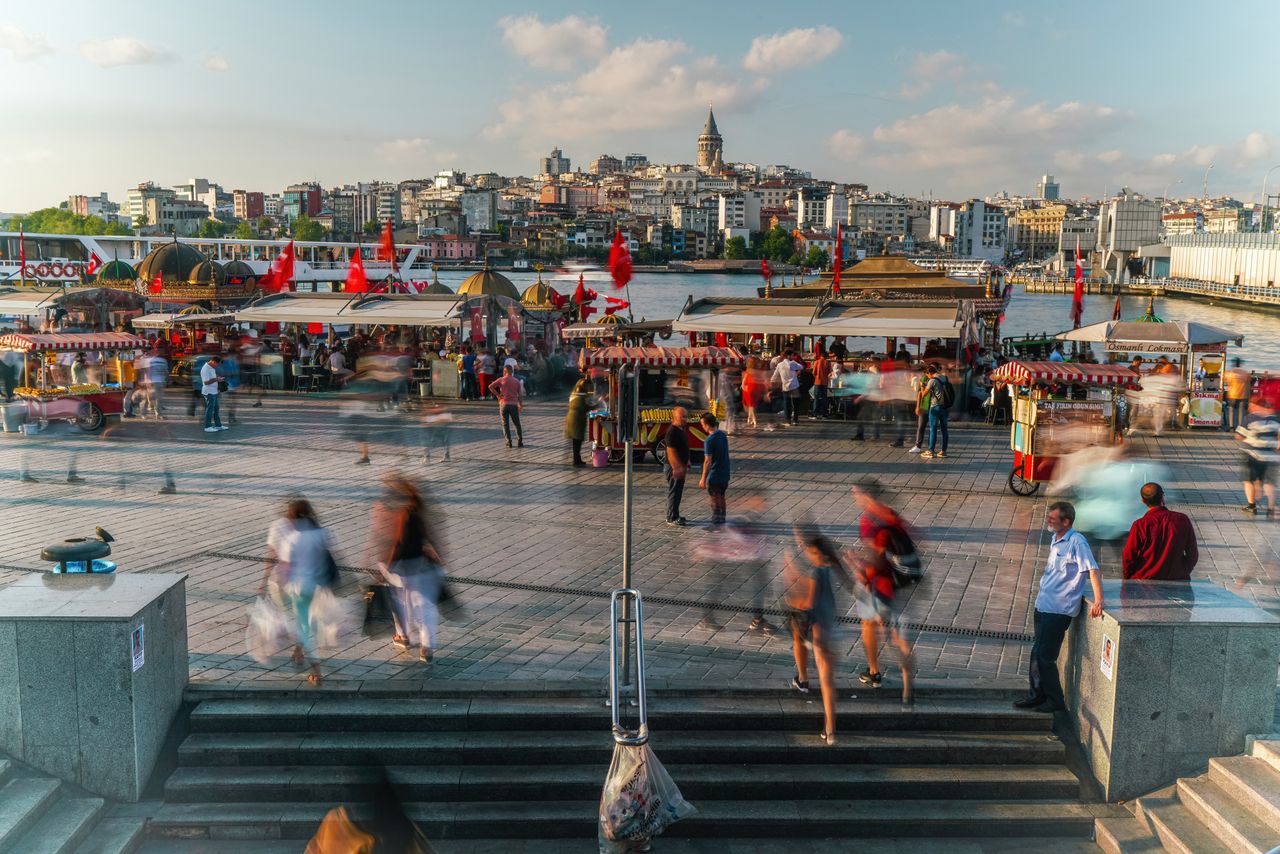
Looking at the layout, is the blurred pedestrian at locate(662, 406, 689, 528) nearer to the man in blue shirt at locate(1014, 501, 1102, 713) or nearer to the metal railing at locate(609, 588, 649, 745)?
the metal railing at locate(609, 588, 649, 745)

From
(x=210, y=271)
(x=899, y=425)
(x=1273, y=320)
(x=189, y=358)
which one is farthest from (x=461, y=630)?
(x=1273, y=320)

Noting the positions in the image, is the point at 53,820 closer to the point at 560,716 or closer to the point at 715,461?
the point at 560,716

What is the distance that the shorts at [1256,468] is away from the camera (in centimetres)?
1261

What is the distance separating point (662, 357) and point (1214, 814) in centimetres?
1122

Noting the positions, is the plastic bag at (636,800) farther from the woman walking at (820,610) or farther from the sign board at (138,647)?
the sign board at (138,647)

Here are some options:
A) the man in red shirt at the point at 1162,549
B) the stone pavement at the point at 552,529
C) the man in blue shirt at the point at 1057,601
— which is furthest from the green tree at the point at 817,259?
the man in blue shirt at the point at 1057,601

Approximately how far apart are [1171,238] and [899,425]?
139m

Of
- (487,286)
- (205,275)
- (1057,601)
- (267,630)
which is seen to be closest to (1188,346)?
(487,286)

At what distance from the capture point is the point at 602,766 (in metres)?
6.30

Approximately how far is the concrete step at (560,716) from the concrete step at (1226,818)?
2.90ft

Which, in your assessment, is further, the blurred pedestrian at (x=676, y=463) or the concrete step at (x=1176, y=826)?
the blurred pedestrian at (x=676, y=463)

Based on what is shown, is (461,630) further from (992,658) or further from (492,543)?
(992,658)

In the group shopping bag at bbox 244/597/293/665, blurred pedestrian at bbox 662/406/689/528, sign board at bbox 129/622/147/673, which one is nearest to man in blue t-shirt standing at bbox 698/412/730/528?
blurred pedestrian at bbox 662/406/689/528

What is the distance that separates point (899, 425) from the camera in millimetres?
18109
